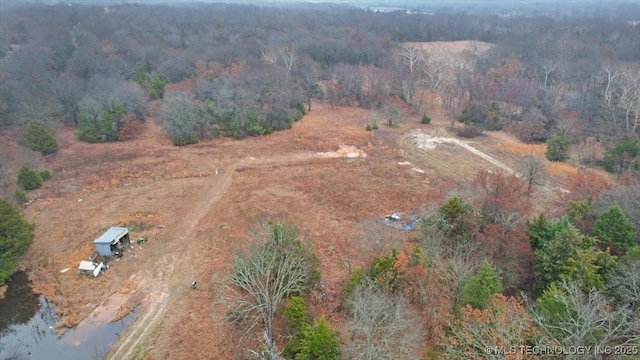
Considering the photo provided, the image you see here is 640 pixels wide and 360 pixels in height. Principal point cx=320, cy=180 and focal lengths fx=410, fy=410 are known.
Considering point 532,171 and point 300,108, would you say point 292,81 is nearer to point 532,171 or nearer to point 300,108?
point 300,108

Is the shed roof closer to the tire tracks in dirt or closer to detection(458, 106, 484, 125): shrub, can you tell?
the tire tracks in dirt

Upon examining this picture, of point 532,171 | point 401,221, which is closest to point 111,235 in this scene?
point 401,221

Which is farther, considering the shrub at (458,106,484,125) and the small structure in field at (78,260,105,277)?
the shrub at (458,106,484,125)

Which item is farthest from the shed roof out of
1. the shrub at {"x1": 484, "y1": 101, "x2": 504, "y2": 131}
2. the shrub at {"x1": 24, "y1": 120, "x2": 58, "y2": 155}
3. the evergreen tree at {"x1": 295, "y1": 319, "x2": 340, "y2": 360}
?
the shrub at {"x1": 484, "y1": 101, "x2": 504, "y2": 131}

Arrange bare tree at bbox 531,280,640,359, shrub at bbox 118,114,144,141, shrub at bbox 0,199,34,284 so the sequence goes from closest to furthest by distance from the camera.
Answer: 1. bare tree at bbox 531,280,640,359
2. shrub at bbox 0,199,34,284
3. shrub at bbox 118,114,144,141

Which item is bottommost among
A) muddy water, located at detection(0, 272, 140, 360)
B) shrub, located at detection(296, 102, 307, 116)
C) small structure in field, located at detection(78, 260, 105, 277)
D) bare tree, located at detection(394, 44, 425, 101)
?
muddy water, located at detection(0, 272, 140, 360)

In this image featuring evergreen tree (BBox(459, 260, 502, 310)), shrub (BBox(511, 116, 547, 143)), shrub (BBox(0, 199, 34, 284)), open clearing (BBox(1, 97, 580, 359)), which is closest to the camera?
evergreen tree (BBox(459, 260, 502, 310))

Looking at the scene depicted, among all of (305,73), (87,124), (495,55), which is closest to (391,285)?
(87,124)

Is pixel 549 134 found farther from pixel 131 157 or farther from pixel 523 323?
pixel 131 157

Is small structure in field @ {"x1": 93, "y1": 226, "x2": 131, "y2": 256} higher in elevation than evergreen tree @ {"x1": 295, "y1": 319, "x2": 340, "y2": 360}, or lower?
lower
